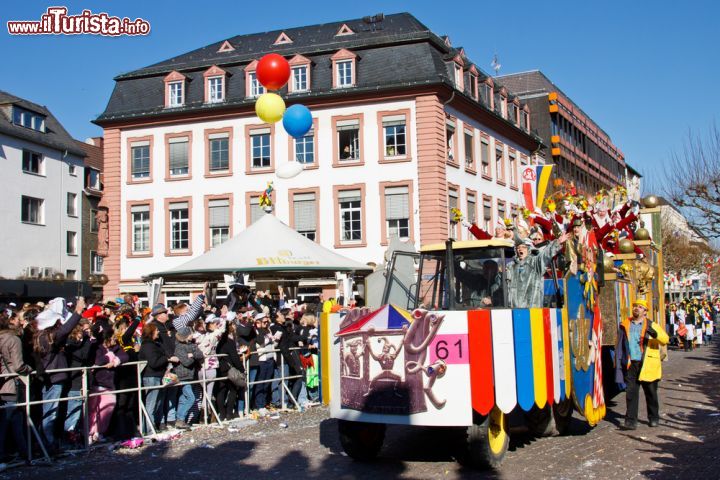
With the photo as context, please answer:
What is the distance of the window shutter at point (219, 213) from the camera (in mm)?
36281

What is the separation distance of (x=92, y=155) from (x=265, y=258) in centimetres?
3781

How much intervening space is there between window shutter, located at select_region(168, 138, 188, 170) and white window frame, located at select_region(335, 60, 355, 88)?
7.59 metres

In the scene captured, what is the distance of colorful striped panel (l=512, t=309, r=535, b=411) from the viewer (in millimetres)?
8523

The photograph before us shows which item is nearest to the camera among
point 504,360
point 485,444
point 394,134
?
point 504,360

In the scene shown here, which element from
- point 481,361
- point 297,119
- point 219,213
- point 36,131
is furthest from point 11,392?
point 36,131

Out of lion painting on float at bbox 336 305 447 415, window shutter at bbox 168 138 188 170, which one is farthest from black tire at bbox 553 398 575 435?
window shutter at bbox 168 138 188 170

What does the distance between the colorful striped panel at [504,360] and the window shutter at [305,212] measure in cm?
2680

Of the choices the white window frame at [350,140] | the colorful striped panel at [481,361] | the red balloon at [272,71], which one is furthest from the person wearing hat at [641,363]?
the white window frame at [350,140]

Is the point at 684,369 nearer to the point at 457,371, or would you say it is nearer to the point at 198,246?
the point at 457,371

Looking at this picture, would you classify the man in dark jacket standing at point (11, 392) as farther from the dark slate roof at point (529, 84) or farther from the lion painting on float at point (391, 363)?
the dark slate roof at point (529, 84)

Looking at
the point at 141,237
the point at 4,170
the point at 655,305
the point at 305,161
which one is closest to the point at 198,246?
the point at 141,237

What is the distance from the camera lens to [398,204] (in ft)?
111

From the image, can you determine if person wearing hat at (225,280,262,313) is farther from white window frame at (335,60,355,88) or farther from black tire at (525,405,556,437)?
white window frame at (335,60,355,88)

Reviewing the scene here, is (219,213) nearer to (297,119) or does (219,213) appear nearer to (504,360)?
(297,119)
